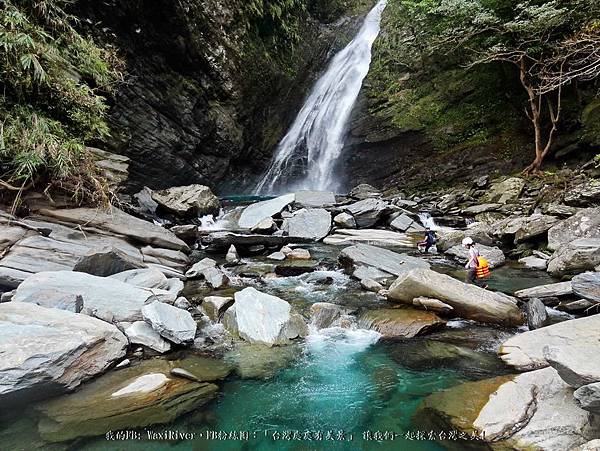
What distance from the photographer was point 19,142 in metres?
6.42

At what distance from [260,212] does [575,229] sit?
862 centimetres

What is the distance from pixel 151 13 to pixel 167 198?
690cm

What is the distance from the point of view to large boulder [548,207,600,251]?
791cm

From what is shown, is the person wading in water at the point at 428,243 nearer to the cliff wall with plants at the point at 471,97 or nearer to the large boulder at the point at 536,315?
the large boulder at the point at 536,315

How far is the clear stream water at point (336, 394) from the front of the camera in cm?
314

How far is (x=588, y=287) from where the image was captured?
5.03 m

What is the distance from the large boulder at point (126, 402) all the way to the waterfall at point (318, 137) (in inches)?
650

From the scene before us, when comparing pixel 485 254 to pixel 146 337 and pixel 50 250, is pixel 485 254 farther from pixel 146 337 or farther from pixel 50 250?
pixel 50 250

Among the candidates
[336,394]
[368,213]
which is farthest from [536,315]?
[368,213]

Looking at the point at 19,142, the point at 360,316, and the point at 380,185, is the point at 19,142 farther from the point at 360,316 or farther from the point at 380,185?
the point at 380,185

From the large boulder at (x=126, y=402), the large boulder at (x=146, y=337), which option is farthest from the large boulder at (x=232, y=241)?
the large boulder at (x=126, y=402)

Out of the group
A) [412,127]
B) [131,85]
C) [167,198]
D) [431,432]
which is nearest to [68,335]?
[431,432]

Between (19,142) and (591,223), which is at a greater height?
(19,142)

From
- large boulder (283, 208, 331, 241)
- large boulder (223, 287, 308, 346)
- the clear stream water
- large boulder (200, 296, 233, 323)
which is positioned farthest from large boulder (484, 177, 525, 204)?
large boulder (200, 296, 233, 323)
